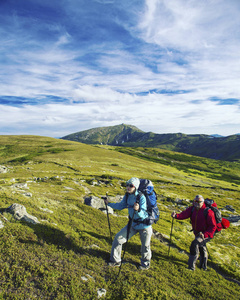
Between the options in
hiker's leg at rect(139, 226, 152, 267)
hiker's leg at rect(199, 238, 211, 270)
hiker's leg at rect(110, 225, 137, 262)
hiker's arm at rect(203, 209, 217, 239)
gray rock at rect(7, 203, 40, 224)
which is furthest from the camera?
hiker's leg at rect(199, 238, 211, 270)

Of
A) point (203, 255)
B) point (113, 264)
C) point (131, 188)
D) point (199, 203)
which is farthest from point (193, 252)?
point (131, 188)

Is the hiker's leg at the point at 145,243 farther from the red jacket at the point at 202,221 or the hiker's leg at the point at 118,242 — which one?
the red jacket at the point at 202,221

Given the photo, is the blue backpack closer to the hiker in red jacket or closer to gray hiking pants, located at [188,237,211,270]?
the hiker in red jacket

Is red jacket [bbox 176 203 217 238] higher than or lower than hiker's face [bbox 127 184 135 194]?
lower

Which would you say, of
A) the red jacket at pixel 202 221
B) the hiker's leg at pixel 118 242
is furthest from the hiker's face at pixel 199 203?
the hiker's leg at pixel 118 242

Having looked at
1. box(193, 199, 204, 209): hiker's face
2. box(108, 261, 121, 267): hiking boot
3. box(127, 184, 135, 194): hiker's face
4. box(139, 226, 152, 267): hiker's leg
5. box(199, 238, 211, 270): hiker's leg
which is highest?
box(127, 184, 135, 194): hiker's face

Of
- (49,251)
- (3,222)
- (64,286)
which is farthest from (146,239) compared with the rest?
(3,222)

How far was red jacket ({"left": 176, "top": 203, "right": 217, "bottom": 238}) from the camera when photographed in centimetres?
1165

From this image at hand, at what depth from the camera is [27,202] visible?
1662cm

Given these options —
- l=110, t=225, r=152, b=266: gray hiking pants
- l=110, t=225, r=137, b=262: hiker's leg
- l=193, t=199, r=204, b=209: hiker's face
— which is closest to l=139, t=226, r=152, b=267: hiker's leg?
l=110, t=225, r=152, b=266: gray hiking pants

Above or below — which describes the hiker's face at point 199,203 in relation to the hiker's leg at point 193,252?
above

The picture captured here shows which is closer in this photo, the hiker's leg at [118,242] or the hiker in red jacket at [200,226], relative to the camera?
the hiker's leg at [118,242]

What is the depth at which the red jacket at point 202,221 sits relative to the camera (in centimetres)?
1165

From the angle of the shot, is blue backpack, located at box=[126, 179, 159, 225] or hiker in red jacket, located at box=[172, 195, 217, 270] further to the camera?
A: hiker in red jacket, located at box=[172, 195, 217, 270]
